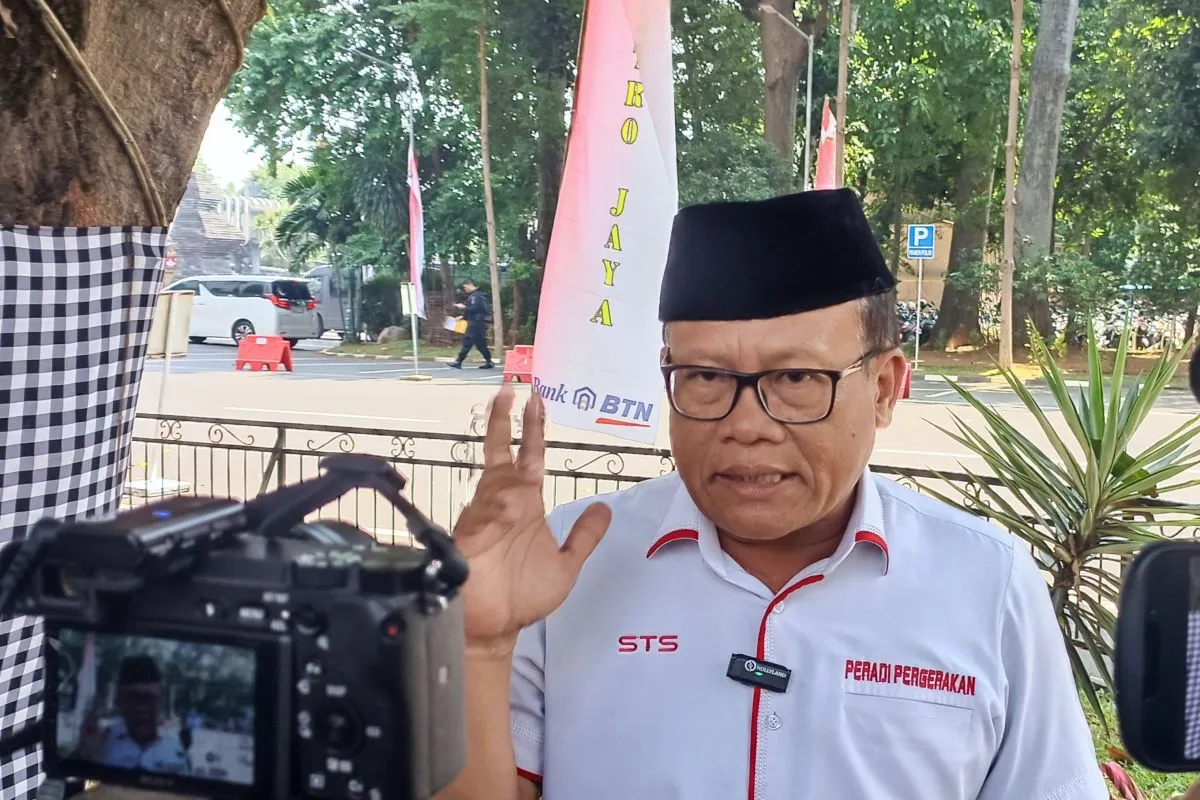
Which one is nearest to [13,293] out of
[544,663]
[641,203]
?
[544,663]

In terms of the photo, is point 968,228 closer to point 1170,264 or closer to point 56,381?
point 1170,264

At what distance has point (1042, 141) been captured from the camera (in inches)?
555

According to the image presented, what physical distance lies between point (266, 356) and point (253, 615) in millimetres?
15585

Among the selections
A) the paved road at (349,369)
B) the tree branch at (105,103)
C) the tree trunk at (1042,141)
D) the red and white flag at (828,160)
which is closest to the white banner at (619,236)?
the tree branch at (105,103)

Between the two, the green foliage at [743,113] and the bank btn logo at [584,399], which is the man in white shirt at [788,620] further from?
the green foliage at [743,113]

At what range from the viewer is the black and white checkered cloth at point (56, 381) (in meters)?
1.61

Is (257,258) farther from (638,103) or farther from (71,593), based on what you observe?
(71,593)

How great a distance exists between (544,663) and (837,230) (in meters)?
0.66

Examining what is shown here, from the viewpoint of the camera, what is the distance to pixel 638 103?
11.5 feet

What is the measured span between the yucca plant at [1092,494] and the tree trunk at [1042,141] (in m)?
10.8

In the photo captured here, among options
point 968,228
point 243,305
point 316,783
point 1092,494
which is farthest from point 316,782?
point 243,305

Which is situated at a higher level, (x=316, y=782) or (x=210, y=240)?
(x=210, y=240)

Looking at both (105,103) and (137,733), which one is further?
(105,103)

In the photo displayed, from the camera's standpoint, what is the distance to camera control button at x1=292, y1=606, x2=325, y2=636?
0.59m
